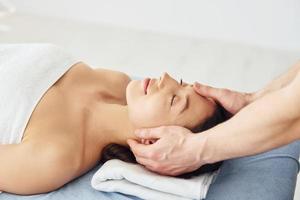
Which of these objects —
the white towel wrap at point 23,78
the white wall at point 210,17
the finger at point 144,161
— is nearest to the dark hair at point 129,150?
the finger at point 144,161

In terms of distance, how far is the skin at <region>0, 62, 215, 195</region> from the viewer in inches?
55.2

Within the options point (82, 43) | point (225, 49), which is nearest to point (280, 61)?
point (225, 49)

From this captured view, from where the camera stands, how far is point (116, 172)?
4.67 ft

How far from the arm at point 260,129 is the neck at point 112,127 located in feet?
1.14

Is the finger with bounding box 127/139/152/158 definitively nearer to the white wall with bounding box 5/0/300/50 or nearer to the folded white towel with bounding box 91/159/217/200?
the folded white towel with bounding box 91/159/217/200

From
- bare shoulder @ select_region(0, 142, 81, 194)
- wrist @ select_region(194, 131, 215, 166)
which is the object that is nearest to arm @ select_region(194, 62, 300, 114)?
wrist @ select_region(194, 131, 215, 166)

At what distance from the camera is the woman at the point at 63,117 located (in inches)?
55.4

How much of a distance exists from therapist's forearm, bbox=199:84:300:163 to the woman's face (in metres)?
0.20

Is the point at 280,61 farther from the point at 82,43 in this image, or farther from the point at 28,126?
the point at 28,126

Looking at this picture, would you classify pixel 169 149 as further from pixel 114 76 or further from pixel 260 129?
pixel 114 76

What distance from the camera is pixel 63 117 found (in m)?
1.54

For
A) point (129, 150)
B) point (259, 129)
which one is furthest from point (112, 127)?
point (259, 129)

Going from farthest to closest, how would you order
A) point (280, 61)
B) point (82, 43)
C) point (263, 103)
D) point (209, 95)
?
point (82, 43) → point (280, 61) → point (209, 95) → point (263, 103)

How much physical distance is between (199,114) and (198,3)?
8.42 feet
